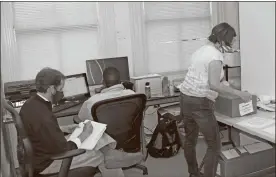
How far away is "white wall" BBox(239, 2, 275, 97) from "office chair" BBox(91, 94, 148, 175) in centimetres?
84

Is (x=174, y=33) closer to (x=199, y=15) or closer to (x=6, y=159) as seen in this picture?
(x=199, y=15)

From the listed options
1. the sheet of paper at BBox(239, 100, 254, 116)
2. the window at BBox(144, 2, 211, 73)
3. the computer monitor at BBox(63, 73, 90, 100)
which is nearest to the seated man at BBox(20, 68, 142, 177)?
the sheet of paper at BBox(239, 100, 254, 116)

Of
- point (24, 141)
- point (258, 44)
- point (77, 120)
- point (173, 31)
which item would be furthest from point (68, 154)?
point (173, 31)

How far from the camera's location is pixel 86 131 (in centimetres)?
244

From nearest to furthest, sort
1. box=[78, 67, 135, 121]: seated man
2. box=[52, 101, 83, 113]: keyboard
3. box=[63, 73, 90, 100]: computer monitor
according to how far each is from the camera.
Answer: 1. box=[78, 67, 135, 121]: seated man
2. box=[52, 101, 83, 113]: keyboard
3. box=[63, 73, 90, 100]: computer monitor

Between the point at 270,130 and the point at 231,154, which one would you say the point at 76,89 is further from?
the point at 270,130

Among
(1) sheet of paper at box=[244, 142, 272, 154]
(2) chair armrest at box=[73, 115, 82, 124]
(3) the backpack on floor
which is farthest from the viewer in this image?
(3) the backpack on floor

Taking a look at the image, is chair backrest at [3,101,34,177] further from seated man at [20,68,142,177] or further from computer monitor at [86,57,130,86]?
computer monitor at [86,57,130,86]

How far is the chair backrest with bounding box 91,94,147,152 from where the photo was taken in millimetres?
2658

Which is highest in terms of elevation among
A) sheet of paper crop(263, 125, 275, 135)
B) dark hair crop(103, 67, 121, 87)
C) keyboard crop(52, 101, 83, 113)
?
dark hair crop(103, 67, 121, 87)

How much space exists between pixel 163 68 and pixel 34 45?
4.51 feet

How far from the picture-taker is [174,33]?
4258 mm

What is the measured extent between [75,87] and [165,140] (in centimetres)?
99

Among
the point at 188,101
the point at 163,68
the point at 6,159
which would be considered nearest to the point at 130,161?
the point at 188,101
